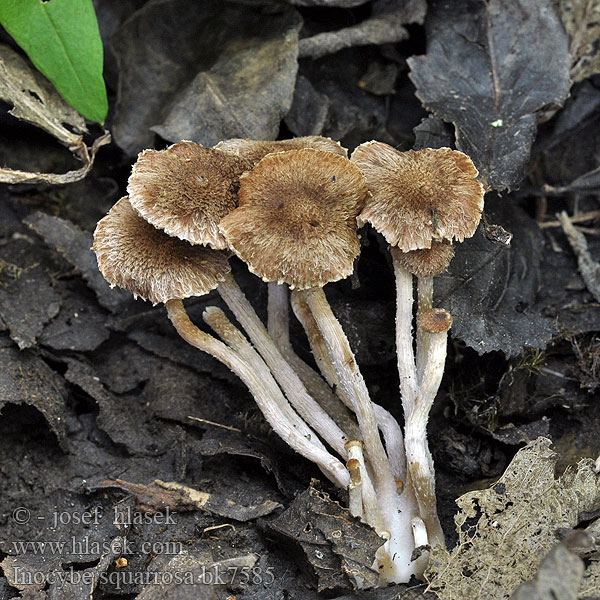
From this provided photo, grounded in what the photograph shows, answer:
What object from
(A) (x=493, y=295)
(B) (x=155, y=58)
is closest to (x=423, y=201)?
(A) (x=493, y=295)

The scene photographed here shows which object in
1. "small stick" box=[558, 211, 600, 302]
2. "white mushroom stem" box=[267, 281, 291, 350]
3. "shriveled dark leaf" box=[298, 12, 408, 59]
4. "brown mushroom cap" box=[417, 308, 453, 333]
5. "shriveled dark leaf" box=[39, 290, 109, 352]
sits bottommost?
"small stick" box=[558, 211, 600, 302]

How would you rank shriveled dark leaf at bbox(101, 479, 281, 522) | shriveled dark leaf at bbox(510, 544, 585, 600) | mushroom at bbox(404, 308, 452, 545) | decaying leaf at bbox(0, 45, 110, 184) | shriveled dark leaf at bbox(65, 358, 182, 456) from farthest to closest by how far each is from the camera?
decaying leaf at bbox(0, 45, 110, 184) → shriveled dark leaf at bbox(65, 358, 182, 456) → shriveled dark leaf at bbox(101, 479, 281, 522) → mushroom at bbox(404, 308, 452, 545) → shriveled dark leaf at bbox(510, 544, 585, 600)

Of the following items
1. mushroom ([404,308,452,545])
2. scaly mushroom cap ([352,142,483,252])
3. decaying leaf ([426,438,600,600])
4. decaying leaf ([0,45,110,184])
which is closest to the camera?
decaying leaf ([426,438,600,600])

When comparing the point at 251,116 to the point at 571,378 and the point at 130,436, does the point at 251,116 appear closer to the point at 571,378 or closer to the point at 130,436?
the point at 130,436

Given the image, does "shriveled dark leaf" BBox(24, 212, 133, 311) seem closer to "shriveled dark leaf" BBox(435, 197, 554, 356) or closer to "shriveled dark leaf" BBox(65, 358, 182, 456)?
"shriveled dark leaf" BBox(65, 358, 182, 456)

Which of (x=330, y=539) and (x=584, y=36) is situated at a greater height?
(x=584, y=36)

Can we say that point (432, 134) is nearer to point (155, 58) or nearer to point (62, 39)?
point (155, 58)

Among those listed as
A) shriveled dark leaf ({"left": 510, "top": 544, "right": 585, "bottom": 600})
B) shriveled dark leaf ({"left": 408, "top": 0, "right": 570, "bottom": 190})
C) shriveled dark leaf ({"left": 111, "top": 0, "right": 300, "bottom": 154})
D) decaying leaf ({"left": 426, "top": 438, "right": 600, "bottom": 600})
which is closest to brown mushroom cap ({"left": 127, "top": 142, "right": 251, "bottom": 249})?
shriveled dark leaf ({"left": 111, "top": 0, "right": 300, "bottom": 154})
